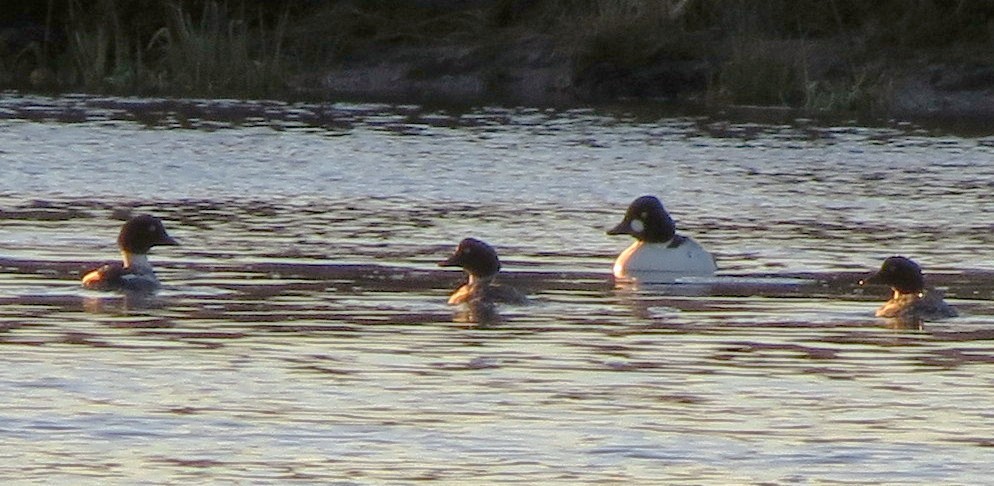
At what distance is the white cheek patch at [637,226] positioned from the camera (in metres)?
18.2

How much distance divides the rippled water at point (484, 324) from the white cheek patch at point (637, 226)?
1.17 ft

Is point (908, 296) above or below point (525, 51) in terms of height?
above

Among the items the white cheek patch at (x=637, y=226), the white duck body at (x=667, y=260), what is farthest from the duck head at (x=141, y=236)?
the white cheek patch at (x=637, y=226)

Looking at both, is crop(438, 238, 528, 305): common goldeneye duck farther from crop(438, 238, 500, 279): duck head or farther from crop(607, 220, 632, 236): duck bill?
crop(607, 220, 632, 236): duck bill

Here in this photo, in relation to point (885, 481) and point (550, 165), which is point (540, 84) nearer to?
point (550, 165)

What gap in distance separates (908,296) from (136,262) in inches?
A: 177

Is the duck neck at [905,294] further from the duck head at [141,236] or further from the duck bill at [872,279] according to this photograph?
the duck head at [141,236]

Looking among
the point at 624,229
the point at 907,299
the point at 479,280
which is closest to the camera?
the point at 907,299

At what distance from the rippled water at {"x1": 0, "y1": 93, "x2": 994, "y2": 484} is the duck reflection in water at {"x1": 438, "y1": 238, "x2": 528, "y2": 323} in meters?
0.10

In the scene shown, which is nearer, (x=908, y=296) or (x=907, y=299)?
(x=907, y=299)

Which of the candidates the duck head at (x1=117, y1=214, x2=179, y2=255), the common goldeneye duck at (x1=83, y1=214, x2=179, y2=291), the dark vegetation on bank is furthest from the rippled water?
the dark vegetation on bank

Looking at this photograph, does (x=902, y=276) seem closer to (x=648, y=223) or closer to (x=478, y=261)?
(x=478, y=261)

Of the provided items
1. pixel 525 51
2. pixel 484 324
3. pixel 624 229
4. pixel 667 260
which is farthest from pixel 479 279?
pixel 525 51

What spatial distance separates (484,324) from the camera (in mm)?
14852
